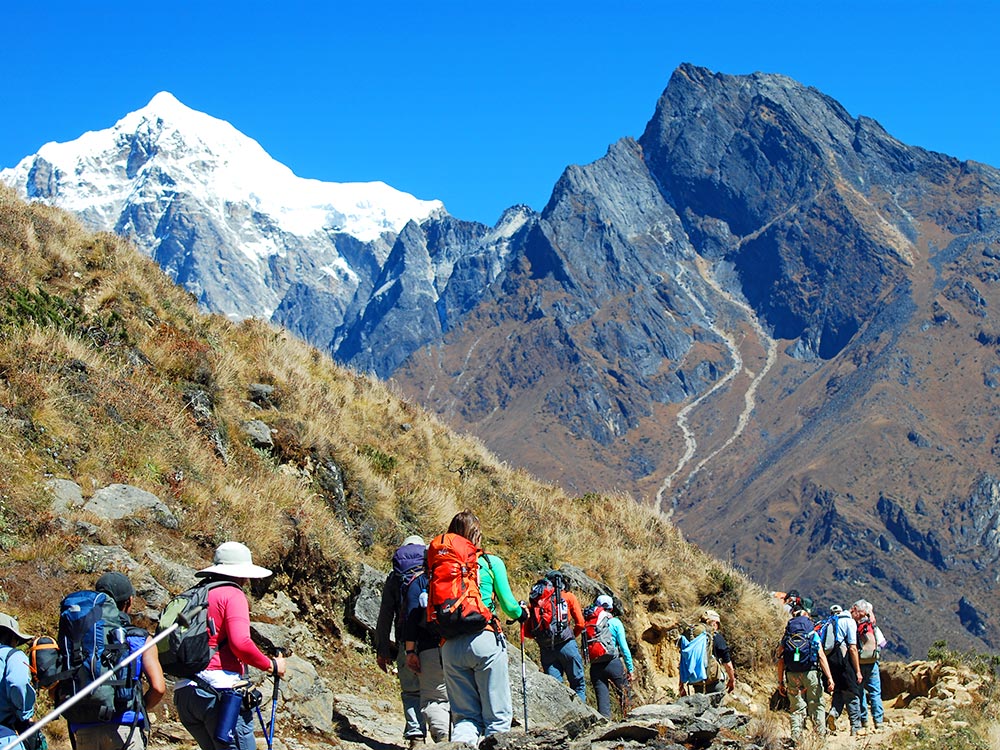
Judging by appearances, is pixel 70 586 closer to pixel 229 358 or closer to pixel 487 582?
pixel 487 582

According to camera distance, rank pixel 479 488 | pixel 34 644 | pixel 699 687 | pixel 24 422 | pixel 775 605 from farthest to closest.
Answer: pixel 775 605
pixel 479 488
pixel 699 687
pixel 24 422
pixel 34 644

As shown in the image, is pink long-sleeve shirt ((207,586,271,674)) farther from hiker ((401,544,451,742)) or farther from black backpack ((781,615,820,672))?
black backpack ((781,615,820,672))

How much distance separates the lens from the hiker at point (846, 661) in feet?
43.9

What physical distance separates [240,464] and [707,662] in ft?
20.6

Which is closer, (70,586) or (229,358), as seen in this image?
(70,586)

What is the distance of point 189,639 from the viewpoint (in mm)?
6832

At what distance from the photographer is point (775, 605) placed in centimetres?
1891

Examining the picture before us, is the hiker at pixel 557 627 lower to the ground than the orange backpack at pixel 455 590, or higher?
lower

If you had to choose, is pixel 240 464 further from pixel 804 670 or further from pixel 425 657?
pixel 804 670

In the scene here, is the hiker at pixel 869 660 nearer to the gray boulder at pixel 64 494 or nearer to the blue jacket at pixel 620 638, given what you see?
the blue jacket at pixel 620 638

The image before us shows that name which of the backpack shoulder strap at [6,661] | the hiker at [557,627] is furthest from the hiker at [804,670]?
the backpack shoulder strap at [6,661]

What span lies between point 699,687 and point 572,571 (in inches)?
87.2

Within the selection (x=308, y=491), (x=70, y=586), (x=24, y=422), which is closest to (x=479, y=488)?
→ (x=308, y=491)

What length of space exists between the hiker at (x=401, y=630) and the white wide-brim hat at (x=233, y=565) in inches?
86.2
